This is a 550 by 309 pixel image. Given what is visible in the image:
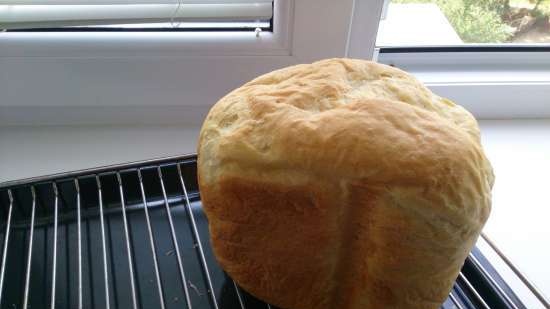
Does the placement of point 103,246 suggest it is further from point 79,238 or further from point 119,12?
point 119,12

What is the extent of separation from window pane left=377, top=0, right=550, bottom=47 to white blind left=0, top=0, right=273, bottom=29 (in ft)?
1.10

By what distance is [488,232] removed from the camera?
73cm

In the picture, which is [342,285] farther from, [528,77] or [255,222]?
[528,77]

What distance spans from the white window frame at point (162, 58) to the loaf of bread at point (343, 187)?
27 cm

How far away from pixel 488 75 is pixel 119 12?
731mm

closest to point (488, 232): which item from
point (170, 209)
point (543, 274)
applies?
point (543, 274)

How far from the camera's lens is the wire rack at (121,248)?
0.57 meters

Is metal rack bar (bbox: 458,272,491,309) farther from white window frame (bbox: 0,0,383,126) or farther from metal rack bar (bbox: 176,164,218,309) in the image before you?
white window frame (bbox: 0,0,383,126)

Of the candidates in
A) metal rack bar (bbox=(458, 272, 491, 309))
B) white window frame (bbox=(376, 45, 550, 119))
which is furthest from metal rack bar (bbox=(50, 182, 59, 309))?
white window frame (bbox=(376, 45, 550, 119))

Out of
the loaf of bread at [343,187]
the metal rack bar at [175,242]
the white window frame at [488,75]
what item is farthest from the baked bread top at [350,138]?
the white window frame at [488,75]

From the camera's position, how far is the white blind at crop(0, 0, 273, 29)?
2.41 ft

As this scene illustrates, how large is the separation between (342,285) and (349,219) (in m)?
0.09

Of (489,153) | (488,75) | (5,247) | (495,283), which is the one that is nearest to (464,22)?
(488,75)

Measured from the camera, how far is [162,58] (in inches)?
31.4
